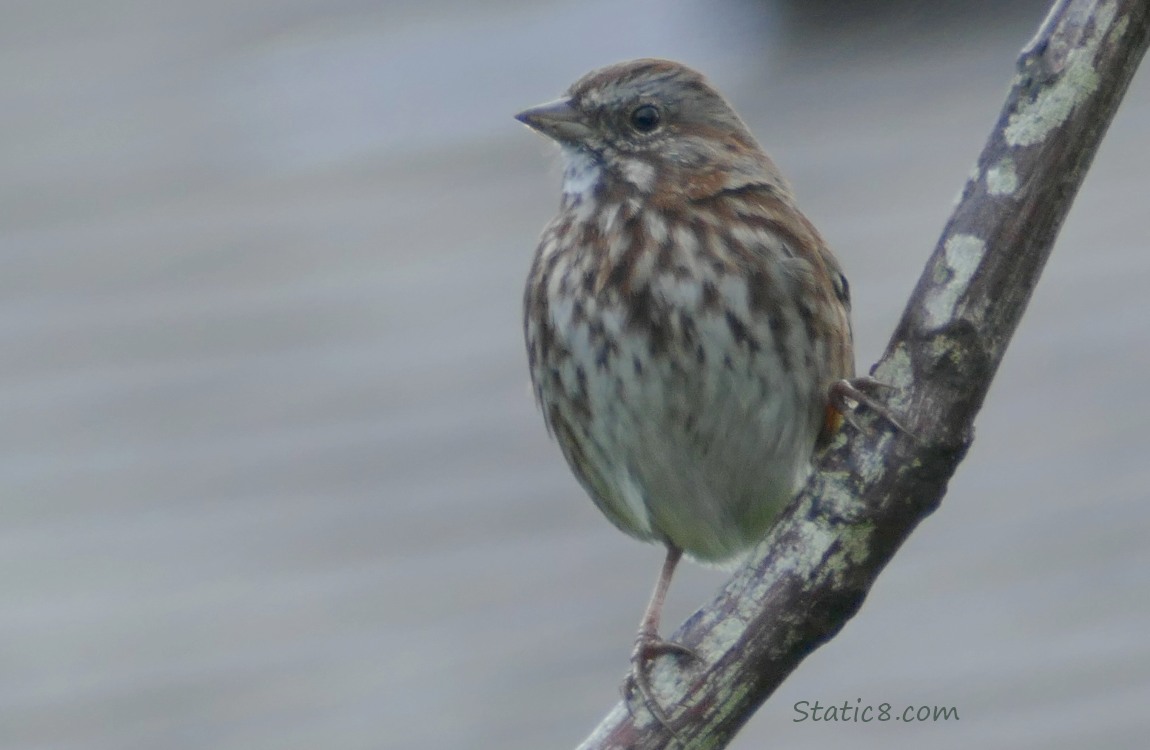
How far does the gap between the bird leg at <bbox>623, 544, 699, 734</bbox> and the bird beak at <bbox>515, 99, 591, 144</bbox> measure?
3.20 ft

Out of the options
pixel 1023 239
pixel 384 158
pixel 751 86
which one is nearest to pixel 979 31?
pixel 751 86

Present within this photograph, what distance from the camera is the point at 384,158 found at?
689 centimetres

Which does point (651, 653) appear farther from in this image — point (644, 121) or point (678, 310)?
point (644, 121)

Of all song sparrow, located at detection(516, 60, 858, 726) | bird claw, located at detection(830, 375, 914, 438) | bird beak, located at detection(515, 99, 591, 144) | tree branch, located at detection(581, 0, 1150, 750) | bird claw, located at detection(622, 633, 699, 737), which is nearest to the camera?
tree branch, located at detection(581, 0, 1150, 750)

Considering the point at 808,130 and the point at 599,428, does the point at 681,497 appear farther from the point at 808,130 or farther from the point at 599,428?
the point at 808,130

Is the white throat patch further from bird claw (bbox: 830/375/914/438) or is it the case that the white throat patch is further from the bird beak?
Result: bird claw (bbox: 830/375/914/438)

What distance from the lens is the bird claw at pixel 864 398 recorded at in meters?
2.76

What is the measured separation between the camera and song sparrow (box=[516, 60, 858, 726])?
135 inches

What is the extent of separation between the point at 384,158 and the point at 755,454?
3601 mm

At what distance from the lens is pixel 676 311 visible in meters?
3.42

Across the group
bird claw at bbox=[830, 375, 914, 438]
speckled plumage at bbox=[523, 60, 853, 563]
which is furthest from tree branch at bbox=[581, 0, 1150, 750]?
speckled plumage at bbox=[523, 60, 853, 563]

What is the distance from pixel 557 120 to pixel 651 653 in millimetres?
1102

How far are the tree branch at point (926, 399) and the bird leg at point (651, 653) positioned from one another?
0.06 ft

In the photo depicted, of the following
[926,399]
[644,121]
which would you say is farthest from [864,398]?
[644,121]
